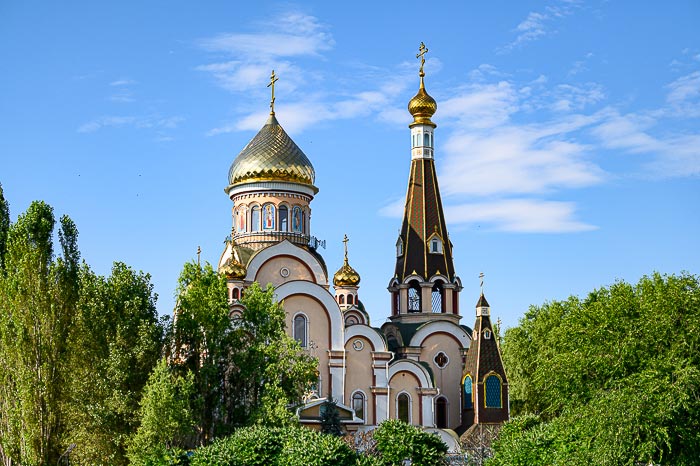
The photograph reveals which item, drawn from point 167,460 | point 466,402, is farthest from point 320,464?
point 466,402

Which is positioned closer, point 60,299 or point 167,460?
point 167,460

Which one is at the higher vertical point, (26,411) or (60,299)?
(60,299)

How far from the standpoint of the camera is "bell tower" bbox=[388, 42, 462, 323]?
3438 cm

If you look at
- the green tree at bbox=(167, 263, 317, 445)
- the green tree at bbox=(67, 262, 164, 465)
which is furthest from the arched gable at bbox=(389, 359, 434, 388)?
the green tree at bbox=(67, 262, 164, 465)

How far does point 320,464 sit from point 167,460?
350 cm

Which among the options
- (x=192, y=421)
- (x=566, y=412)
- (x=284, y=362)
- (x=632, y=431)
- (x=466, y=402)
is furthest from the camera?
(x=466, y=402)

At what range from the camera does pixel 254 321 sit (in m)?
24.4

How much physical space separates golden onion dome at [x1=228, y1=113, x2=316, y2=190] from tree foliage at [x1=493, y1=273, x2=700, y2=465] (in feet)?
43.0

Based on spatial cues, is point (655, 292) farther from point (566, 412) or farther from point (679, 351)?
point (566, 412)

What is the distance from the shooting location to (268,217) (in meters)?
32.7

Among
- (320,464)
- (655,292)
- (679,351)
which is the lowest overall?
(320,464)

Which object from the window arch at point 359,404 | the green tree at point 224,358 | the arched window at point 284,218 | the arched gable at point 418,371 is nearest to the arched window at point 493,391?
the arched gable at point 418,371

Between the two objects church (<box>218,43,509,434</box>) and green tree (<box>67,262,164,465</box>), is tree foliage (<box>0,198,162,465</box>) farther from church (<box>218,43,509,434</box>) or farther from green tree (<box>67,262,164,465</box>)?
church (<box>218,43,509,434</box>)

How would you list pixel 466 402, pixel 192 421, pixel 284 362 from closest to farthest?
pixel 192 421 → pixel 284 362 → pixel 466 402
